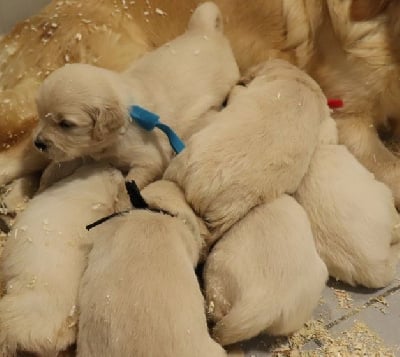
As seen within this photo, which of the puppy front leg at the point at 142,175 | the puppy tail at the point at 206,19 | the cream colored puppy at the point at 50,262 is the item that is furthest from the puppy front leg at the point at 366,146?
the cream colored puppy at the point at 50,262

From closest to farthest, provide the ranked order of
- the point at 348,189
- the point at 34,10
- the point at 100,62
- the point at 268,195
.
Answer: the point at 268,195, the point at 348,189, the point at 100,62, the point at 34,10

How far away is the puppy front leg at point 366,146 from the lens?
5.54 ft

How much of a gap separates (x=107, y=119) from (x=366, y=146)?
0.78 meters

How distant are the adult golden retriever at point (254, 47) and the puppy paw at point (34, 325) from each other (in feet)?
1.79

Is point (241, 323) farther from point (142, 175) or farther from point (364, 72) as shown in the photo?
point (364, 72)

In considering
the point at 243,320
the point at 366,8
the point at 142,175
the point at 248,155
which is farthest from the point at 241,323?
the point at 366,8

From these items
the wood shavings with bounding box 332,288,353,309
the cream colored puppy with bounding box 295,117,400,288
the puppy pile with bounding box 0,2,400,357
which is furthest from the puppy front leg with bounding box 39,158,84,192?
the wood shavings with bounding box 332,288,353,309

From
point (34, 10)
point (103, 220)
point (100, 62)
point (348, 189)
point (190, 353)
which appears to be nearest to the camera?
point (190, 353)

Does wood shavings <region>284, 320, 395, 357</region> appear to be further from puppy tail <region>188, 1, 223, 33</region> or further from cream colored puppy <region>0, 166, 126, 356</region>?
puppy tail <region>188, 1, 223, 33</region>

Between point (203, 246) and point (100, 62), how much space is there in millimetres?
695

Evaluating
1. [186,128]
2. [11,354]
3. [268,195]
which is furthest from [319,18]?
[11,354]

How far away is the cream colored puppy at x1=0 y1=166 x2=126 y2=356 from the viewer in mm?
1062

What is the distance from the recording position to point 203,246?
4.11 ft

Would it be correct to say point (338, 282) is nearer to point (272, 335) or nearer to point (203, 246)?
point (272, 335)
